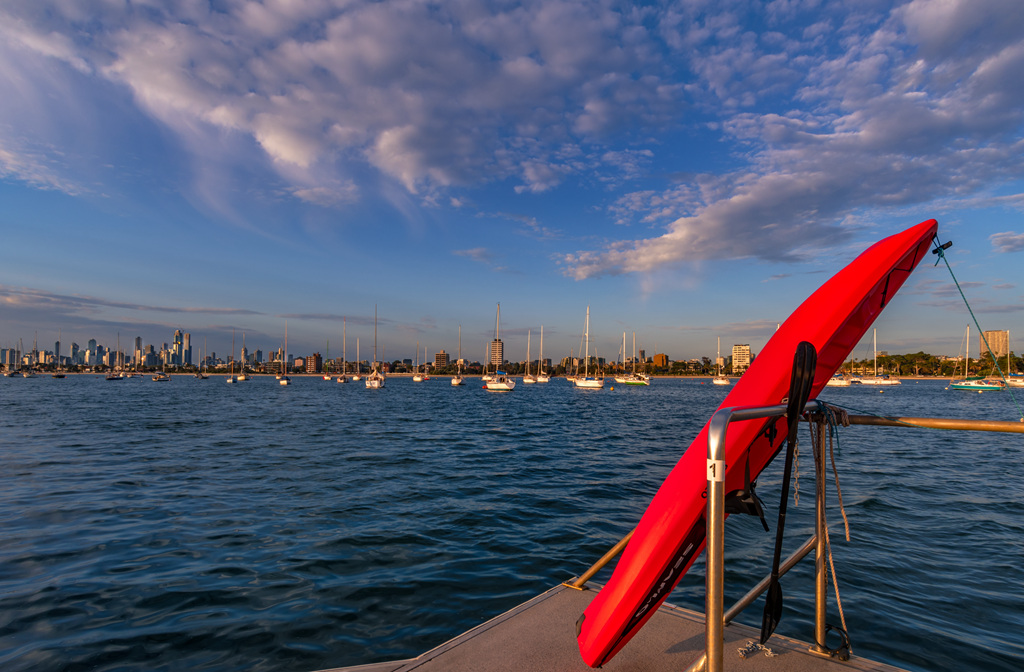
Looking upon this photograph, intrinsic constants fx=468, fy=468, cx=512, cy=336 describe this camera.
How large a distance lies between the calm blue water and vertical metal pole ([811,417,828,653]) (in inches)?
90.5

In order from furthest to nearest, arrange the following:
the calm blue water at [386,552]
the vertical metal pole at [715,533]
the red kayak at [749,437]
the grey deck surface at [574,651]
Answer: the calm blue water at [386,552] < the grey deck surface at [574,651] < the red kayak at [749,437] < the vertical metal pole at [715,533]

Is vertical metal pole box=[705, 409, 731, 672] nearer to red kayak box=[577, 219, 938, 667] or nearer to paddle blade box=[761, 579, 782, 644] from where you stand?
red kayak box=[577, 219, 938, 667]

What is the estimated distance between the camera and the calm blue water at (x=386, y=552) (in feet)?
17.0

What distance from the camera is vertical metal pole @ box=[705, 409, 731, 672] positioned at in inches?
76.5

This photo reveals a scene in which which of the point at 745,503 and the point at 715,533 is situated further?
the point at 745,503

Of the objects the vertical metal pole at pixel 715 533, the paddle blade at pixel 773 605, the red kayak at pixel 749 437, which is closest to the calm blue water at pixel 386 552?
the red kayak at pixel 749 437

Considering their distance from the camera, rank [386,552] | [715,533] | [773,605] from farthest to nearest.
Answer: [386,552] < [773,605] < [715,533]

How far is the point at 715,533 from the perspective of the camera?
1.99m

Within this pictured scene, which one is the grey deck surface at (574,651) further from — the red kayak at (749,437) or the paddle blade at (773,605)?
the paddle blade at (773,605)

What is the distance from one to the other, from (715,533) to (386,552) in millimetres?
6991

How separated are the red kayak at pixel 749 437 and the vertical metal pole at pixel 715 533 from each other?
0.71 meters

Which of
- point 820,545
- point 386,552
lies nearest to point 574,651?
point 820,545

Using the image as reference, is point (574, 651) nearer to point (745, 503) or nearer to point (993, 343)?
point (745, 503)

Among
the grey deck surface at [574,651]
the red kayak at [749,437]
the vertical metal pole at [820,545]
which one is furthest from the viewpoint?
the grey deck surface at [574,651]
